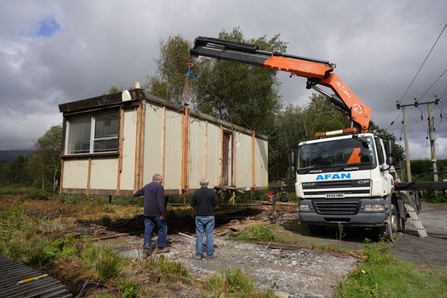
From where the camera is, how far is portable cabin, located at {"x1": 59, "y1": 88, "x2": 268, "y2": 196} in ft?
24.0

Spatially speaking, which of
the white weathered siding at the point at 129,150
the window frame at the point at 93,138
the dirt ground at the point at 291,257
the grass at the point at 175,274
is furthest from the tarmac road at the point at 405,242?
the window frame at the point at 93,138

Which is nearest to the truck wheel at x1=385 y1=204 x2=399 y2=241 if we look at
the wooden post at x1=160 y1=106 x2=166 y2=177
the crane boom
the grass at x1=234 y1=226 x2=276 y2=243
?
the crane boom

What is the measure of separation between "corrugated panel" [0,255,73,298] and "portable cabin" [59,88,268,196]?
383 cm

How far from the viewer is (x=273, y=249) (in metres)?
6.91

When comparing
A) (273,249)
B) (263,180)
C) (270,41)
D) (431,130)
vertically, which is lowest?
(273,249)

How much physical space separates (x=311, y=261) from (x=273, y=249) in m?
1.21

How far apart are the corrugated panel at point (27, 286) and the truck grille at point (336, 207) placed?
6.44 meters

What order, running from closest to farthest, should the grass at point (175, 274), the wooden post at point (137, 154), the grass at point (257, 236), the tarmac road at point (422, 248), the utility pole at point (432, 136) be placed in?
the grass at point (175, 274) → the tarmac road at point (422, 248) → the wooden post at point (137, 154) → the grass at point (257, 236) → the utility pole at point (432, 136)

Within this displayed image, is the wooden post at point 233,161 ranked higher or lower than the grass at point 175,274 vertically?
higher

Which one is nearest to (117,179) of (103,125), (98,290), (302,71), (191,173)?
(103,125)

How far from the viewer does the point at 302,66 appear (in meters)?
9.70

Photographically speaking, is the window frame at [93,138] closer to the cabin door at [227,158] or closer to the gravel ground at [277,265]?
the gravel ground at [277,265]

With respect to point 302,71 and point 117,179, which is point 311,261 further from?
point 302,71

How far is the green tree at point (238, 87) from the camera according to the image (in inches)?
805
